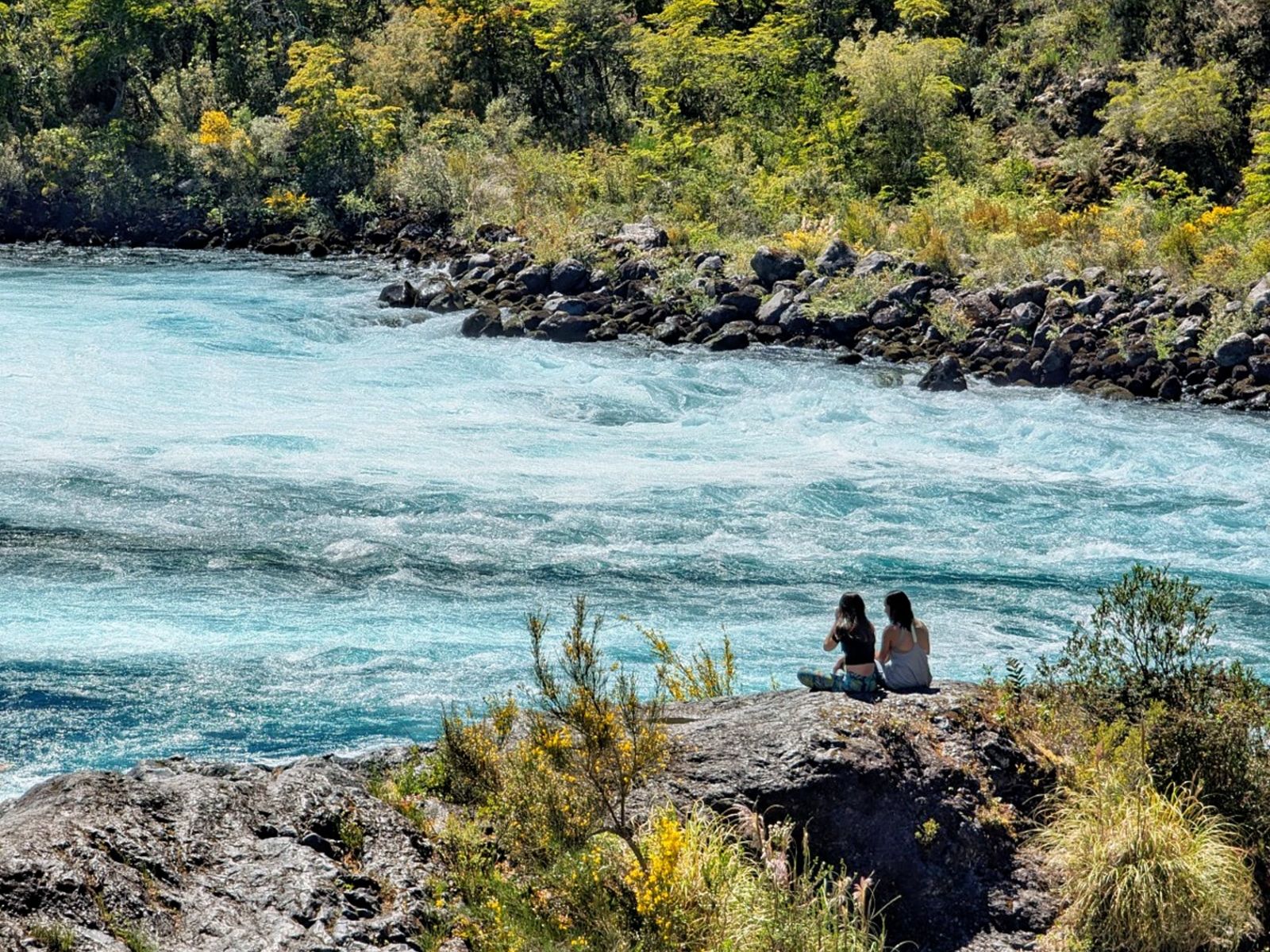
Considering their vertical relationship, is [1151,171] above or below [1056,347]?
above

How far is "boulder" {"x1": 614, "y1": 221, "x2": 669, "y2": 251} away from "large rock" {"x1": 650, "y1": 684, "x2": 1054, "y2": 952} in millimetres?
25085

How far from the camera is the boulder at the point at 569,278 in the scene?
30844 mm

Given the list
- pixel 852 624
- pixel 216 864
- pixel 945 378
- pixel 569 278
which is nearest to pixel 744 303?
pixel 569 278

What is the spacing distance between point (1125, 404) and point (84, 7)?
40.9 metres

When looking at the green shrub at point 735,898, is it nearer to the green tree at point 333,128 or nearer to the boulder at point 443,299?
the boulder at point 443,299

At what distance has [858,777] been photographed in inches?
314

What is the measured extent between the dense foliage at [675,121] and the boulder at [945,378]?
5.25 metres

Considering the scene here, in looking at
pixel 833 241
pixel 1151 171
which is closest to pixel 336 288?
pixel 833 241

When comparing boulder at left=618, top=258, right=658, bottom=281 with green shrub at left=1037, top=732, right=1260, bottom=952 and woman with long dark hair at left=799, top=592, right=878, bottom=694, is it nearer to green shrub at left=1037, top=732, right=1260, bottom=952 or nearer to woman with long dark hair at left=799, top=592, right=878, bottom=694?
woman with long dark hair at left=799, top=592, right=878, bottom=694

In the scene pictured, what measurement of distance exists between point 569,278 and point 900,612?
22573mm

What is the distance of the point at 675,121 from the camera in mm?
41781

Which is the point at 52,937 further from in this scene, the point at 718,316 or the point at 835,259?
the point at 835,259

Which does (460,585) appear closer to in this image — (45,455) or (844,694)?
(844,694)

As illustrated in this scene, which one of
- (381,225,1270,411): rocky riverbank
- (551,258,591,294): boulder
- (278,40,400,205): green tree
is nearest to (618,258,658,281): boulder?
(381,225,1270,411): rocky riverbank
